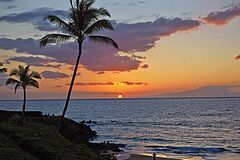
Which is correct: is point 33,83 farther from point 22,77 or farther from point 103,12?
→ point 103,12

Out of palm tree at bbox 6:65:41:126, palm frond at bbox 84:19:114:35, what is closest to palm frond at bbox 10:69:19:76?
palm tree at bbox 6:65:41:126

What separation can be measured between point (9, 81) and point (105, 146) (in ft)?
55.6

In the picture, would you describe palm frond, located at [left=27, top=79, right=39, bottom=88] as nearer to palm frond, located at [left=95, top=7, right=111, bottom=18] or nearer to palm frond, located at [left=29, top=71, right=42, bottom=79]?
palm frond, located at [left=29, top=71, right=42, bottom=79]

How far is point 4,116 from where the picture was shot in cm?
4803

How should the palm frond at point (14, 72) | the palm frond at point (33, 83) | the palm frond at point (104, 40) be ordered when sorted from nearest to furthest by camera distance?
the palm frond at point (104, 40) < the palm frond at point (14, 72) < the palm frond at point (33, 83)

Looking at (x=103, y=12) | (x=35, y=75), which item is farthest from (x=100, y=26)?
(x=35, y=75)

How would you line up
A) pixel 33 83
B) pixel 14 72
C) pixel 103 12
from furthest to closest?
pixel 33 83 → pixel 14 72 → pixel 103 12

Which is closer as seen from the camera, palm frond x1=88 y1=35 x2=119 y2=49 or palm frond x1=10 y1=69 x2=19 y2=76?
palm frond x1=88 y1=35 x2=119 y2=49

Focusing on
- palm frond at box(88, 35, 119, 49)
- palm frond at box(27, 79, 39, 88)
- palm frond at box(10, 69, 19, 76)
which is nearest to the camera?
palm frond at box(88, 35, 119, 49)

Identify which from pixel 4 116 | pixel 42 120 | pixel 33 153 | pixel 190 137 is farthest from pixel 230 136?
pixel 33 153

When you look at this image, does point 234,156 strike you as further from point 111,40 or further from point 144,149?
point 111,40

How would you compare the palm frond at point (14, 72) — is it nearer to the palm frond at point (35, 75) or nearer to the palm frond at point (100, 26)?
the palm frond at point (35, 75)

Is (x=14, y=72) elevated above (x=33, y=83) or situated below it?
above

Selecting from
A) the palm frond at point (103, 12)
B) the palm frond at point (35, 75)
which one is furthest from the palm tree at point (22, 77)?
the palm frond at point (103, 12)
